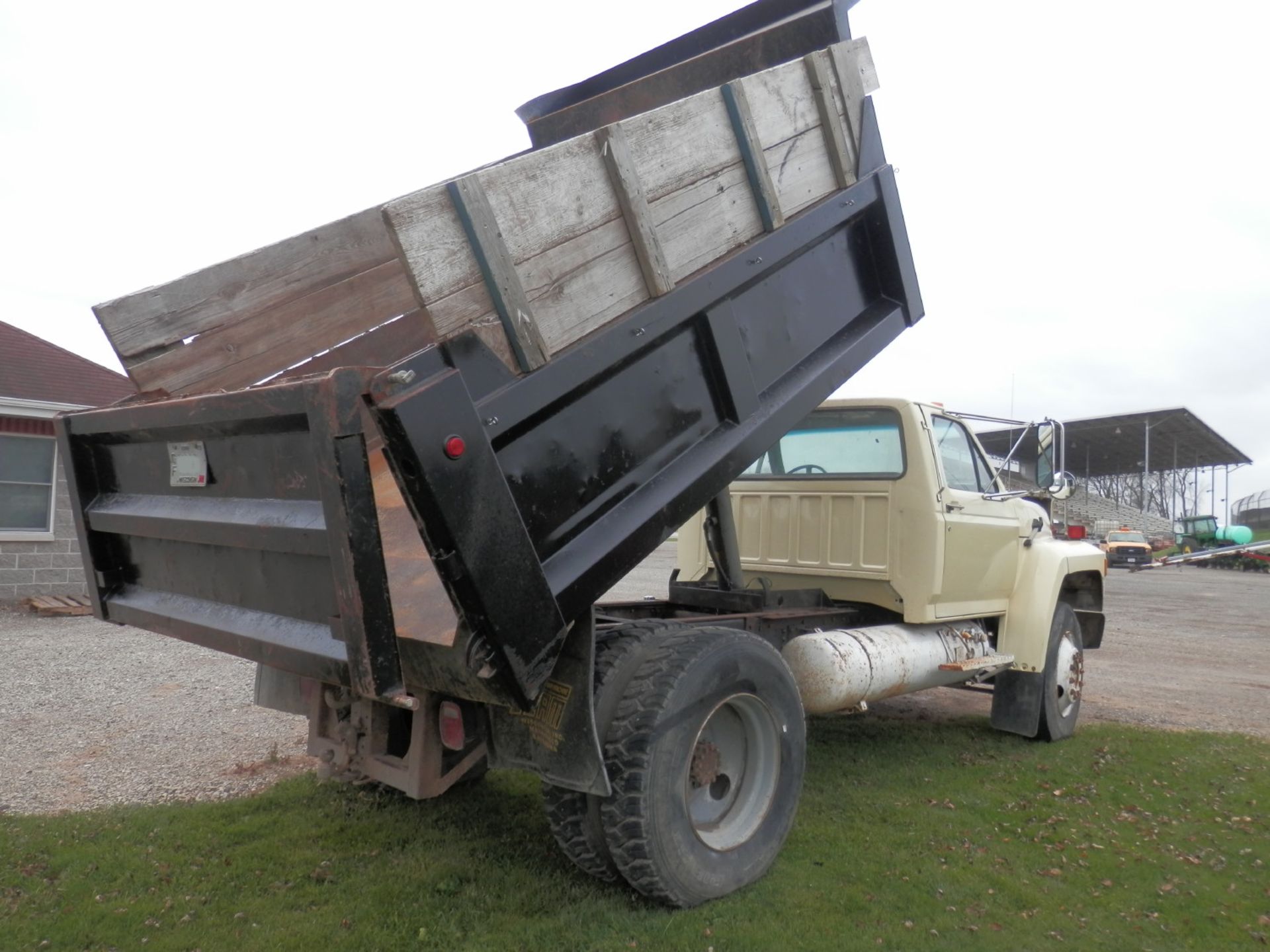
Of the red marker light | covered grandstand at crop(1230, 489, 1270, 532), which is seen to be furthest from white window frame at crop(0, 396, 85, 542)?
covered grandstand at crop(1230, 489, 1270, 532)

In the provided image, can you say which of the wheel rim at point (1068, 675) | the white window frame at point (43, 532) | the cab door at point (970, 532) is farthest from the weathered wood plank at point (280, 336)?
the white window frame at point (43, 532)

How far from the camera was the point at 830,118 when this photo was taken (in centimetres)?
393

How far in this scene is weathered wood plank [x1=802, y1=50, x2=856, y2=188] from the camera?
3834 millimetres

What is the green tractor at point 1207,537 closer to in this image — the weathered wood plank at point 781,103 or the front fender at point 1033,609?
the front fender at point 1033,609

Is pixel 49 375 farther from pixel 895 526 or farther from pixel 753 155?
pixel 753 155

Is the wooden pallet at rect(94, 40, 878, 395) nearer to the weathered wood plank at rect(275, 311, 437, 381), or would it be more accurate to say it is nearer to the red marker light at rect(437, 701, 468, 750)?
the weathered wood plank at rect(275, 311, 437, 381)

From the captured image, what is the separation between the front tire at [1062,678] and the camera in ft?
20.7

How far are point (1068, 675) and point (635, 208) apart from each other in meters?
5.18

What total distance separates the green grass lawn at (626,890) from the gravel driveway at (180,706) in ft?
2.34

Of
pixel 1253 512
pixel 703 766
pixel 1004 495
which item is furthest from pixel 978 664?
pixel 1253 512

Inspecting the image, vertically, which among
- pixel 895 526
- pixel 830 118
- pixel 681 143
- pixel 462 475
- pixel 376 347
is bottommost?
pixel 895 526

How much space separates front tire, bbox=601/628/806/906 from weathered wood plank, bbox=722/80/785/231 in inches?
66.0

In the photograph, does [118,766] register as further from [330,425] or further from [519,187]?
[519,187]

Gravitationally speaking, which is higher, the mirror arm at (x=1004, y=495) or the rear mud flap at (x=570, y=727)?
the mirror arm at (x=1004, y=495)
